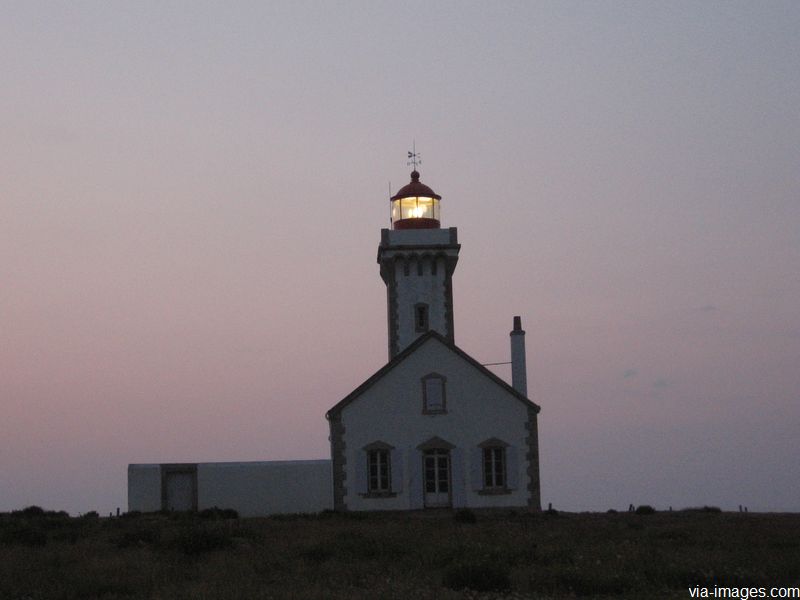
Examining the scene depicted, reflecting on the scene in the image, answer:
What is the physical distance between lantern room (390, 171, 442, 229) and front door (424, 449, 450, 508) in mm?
8909

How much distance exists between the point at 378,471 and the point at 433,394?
2808 millimetres

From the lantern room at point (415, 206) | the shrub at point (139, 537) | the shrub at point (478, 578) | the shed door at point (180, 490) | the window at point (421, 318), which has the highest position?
the lantern room at point (415, 206)

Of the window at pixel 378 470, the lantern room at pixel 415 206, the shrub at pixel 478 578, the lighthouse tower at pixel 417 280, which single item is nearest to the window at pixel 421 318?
the lighthouse tower at pixel 417 280

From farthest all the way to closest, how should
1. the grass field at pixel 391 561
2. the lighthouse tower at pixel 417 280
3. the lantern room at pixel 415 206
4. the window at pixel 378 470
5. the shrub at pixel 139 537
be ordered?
the lantern room at pixel 415 206 → the lighthouse tower at pixel 417 280 → the window at pixel 378 470 → the shrub at pixel 139 537 → the grass field at pixel 391 561

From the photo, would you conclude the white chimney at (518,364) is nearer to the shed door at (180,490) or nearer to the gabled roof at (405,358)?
the gabled roof at (405,358)

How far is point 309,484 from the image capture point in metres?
33.2

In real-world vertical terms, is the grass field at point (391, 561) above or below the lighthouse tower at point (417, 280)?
below

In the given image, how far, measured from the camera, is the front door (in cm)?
3303

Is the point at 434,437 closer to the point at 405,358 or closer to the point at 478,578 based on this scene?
the point at 405,358

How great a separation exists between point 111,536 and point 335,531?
413 cm

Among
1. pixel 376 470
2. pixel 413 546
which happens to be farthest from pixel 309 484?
pixel 413 546

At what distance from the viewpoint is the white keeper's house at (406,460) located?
33.0 metres

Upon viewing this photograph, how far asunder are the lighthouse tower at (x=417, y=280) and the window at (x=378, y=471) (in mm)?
4903

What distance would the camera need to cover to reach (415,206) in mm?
39188
